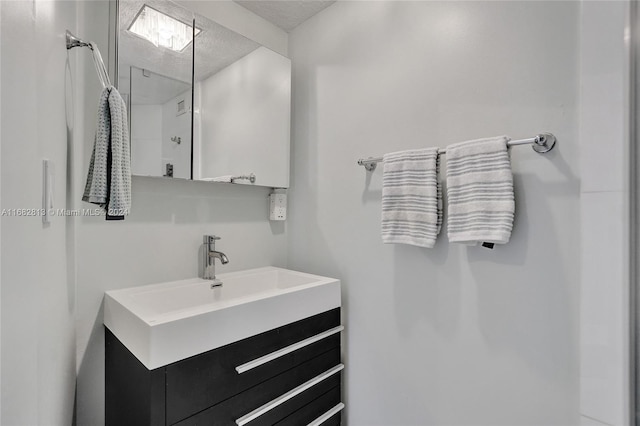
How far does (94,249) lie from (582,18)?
180 cm

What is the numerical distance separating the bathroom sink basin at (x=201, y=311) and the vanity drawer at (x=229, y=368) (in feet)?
Answer: 0.10

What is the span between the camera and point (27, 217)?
0.54 meters

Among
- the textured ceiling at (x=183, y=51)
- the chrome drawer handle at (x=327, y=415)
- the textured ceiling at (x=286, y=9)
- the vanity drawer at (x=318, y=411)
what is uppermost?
the textured ceiling at (x=286, y=9)

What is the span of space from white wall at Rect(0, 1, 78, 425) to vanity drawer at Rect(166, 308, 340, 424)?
0.28 m

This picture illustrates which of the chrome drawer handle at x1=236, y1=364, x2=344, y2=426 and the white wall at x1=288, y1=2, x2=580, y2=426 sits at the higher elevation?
the white wall at x1=288, y1=2, x2=580, y2=426

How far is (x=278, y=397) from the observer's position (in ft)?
3.84

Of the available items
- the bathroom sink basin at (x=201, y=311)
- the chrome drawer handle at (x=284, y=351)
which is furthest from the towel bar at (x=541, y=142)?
the chrome drawer handle at (x=284, y=351)

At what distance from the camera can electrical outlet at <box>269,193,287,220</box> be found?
175cm

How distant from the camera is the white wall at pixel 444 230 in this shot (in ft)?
3.19

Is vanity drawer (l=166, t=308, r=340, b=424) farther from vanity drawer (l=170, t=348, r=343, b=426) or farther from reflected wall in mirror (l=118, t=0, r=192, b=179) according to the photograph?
reflected wall in mirror (l=118, t=0, r=192, b=179)

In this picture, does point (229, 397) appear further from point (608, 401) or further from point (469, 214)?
point (608, 401)

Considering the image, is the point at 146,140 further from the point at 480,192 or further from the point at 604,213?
the point at 604,213

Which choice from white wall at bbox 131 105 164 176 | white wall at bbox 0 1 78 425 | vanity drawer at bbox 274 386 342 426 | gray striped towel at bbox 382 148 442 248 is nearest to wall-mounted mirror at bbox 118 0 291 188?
white wall at bbox 131 105 164 176

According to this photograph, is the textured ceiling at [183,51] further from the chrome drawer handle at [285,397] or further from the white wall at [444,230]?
the chrome drawer handle at [285,397]
